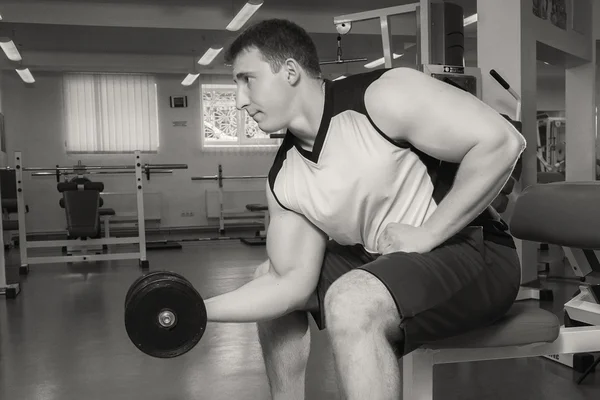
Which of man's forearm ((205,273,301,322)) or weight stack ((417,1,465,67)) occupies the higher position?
weight stack ((417,1,465,67))

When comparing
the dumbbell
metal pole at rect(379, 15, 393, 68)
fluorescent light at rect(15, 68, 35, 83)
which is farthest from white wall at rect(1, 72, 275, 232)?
the dumbbell

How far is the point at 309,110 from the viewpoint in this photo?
1.19m

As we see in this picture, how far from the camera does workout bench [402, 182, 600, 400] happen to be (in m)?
1.09

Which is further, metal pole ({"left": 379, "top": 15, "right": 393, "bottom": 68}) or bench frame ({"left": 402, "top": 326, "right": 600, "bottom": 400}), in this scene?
metal pole ({"left": 379, "top": 15, "right": 393, "bottom": 68})

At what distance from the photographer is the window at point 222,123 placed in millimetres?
9367

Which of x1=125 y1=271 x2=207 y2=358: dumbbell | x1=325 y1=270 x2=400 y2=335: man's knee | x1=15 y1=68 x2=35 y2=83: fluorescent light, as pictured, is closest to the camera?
x1=325 y1=270 x2=400 y2=335: man's knee

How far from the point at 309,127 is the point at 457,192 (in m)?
0.33

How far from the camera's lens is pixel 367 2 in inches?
283

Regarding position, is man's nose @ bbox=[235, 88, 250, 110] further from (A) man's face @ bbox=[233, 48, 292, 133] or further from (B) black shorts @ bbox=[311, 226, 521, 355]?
(B) black shorts @ bbox=[311, 226, 521, 355]

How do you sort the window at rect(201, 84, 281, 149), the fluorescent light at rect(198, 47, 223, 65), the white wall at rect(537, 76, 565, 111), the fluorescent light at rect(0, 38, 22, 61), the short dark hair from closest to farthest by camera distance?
the short dark hair
the fluorescent light at rect(0, 38, 22, 61)
the fluorescent light at rect(198, 47, 223, 65)
the window at rect(201, 84, 281, 149)
the white wall at rect(537, 76, 565, 111)

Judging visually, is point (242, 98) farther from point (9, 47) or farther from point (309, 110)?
point (9, 47)

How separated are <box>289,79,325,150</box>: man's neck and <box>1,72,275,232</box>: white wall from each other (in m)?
8.13

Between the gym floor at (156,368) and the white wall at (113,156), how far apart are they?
5.57 m

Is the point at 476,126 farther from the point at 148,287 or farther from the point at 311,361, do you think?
the point at 311,361
